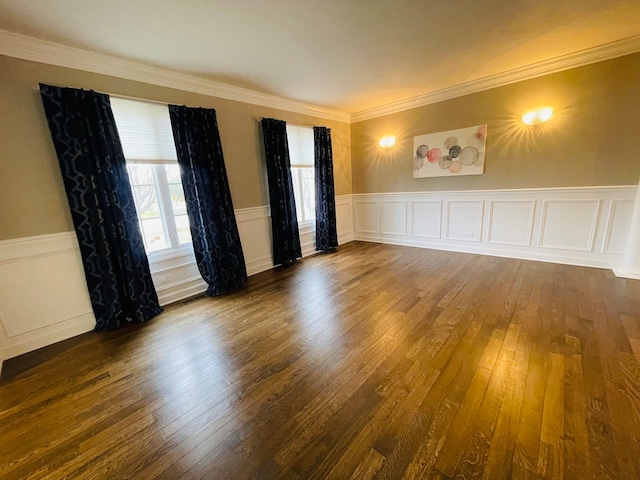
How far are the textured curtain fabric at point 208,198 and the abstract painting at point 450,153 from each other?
3.31 metres

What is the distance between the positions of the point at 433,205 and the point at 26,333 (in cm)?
545

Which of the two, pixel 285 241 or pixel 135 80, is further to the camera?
pixel 285 241

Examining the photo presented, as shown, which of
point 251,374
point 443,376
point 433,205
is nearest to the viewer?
point 443,376

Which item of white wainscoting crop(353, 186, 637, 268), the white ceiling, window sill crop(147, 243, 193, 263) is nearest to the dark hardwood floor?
window sill crop(147, 243, 193, 263)

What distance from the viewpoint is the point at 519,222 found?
3994mm

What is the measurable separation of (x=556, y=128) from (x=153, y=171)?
16.8 ft

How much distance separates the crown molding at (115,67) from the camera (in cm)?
216

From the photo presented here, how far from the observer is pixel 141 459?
1363 millimetres

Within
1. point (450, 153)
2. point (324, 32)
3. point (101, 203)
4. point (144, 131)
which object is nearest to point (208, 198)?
point (144, 131)

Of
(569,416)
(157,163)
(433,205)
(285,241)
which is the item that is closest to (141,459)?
(569,416)

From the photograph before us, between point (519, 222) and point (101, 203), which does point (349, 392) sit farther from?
point (519, 222)

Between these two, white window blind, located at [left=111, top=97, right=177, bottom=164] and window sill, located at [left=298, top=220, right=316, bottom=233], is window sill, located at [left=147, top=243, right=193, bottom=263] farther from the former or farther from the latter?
window sill, located at [left=298, top=220, right=316, bottom=233]

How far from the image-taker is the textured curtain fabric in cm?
311

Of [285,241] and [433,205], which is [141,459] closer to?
[285,241]
